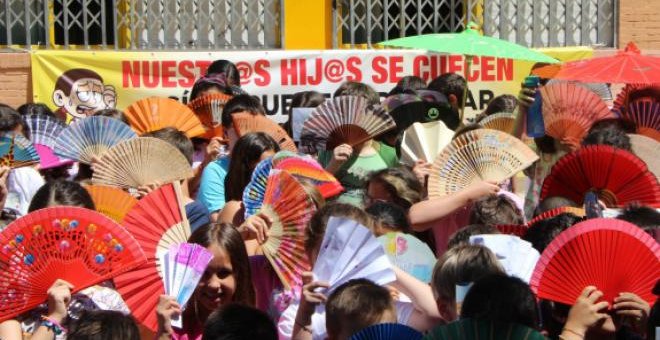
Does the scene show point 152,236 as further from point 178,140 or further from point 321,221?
point 178,140

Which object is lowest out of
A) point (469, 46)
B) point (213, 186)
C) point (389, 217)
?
point (213, 186)

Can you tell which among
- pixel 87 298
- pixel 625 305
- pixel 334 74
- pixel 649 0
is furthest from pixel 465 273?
pixel 649 0

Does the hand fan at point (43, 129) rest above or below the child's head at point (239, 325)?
above

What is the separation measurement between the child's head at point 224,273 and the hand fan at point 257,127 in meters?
2.51

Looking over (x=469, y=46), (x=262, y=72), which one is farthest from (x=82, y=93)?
(x=469, y=46)

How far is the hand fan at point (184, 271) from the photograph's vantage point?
452cm

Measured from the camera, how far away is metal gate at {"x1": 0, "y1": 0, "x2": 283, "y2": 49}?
42.8 feet

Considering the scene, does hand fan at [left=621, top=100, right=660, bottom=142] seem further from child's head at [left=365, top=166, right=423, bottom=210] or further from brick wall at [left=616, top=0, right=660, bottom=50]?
brick wall at [left=616, top=0, right=660, bottom=50]

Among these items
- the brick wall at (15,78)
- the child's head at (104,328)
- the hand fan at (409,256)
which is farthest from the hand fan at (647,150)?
the brick wall at (15,78)

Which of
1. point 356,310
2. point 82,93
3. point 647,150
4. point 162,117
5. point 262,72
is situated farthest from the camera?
point 262,72

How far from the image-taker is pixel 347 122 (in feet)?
24.0

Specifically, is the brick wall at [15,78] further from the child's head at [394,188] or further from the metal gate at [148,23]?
the child's head at [394,188]

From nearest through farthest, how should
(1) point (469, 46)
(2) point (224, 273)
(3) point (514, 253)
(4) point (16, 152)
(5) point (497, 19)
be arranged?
(3) point (514, 253), (2) point (224, 273), (4) point (16, 152), (1) point (469, 46), (5) point (497, 19)

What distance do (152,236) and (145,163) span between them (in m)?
1.35
